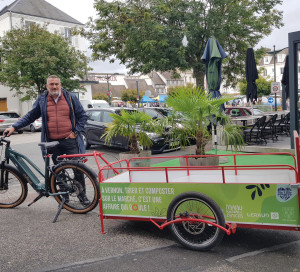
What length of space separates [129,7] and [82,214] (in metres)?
16.7

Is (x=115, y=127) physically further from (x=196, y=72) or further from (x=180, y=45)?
(x=196, y=72)

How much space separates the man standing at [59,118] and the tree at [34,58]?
23823 millimetres

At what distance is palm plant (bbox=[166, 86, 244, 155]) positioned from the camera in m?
5.95

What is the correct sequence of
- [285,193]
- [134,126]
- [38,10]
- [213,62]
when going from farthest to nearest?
[38,10]
[213,62]
[134,126]
[285,193]

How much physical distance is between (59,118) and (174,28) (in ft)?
Answer: 47.5

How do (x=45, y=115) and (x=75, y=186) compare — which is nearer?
(x=75, y=186)

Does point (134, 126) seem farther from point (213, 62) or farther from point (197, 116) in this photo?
point (213, 62)

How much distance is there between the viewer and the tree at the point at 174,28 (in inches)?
704

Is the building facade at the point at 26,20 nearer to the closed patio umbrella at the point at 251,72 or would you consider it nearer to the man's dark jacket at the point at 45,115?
the closed patio umbrella at the point at 251,72

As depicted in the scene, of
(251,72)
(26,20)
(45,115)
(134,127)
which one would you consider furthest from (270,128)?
(26,20)

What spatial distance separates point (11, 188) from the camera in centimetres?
538

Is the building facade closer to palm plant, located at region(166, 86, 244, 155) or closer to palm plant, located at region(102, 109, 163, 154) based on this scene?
palm plant, located at region(102, 109, 163, 154)

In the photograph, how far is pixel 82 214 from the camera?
4.93 metres

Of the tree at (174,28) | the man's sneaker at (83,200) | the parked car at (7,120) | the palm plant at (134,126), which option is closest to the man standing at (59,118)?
the man's sneaker at (83,200)
